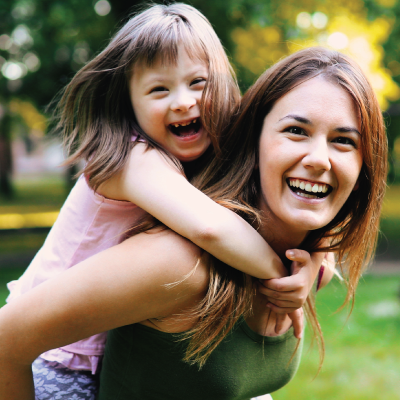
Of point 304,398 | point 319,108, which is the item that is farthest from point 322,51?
point 304,398

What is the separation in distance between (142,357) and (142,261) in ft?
1.39

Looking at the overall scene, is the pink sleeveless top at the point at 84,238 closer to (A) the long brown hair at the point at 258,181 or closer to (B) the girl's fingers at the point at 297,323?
(A) the long brown hair at the point at 258,181

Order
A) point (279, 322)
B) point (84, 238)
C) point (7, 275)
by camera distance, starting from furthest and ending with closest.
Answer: point (7, 275) → point (84, 238) → point (279, 322)

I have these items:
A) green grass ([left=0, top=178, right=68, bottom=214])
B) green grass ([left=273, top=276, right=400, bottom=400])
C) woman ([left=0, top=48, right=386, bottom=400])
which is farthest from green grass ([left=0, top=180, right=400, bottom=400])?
green grass ([left=0, top=178, right=68, bottom=214])

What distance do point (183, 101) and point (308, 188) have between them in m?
0.73

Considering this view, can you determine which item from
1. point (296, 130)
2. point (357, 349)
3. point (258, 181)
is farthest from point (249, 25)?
point (296, 130)

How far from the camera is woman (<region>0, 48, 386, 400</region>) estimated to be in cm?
165

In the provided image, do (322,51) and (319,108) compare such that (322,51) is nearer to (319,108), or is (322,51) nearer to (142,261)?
(319,108)

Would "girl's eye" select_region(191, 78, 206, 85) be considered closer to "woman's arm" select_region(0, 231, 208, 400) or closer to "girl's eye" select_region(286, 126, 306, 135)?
"girl's eye" select_region(286, 126, 306, 135)

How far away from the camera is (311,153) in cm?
178

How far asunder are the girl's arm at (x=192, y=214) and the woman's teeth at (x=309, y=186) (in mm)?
244

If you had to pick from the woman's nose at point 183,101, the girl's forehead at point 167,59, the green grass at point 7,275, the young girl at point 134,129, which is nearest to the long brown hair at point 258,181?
the young girl at point 134,129

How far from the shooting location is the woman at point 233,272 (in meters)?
1.65

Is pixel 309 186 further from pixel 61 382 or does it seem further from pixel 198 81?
pixel 61 382
